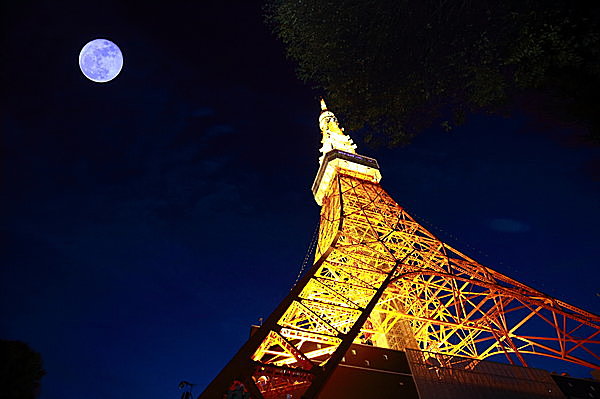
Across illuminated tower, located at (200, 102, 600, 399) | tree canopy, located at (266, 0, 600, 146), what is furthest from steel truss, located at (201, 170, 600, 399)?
tree canopy, located at (266, 0, 600, 146)

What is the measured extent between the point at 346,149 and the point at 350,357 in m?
16.4

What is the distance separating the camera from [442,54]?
5.60 metres

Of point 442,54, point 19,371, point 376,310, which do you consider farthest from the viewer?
point 376,310

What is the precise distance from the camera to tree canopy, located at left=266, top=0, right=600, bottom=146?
404cm

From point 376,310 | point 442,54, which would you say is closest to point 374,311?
point 376,310

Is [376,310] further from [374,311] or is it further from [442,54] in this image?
[442,54]

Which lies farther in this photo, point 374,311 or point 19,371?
point 374,311

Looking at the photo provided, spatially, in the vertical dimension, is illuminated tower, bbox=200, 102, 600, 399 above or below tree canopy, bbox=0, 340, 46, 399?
above

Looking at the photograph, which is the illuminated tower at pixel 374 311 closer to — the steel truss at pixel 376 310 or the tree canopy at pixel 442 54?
the steel truss at pixel 376 310

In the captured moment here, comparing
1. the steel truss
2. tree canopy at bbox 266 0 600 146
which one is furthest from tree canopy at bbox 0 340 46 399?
tree canopy at bbox 266 0 600 146

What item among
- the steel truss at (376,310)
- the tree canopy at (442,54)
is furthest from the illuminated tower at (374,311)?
the tree canopy at (442,54)

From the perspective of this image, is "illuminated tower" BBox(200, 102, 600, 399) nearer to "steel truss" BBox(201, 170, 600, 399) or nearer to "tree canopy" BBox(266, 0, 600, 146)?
"steel truss" BBox(201, 170, 600, 399)

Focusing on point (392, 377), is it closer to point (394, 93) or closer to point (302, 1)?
point (394, 93)

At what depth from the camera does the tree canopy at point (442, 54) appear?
404cm
